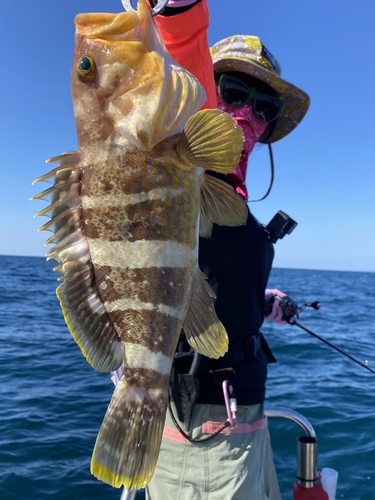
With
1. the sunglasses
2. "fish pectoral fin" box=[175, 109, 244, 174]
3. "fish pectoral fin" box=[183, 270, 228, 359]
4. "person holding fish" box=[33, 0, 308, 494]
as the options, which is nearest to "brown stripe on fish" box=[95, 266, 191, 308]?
"person holding fish" box=[33, 0, 308, 494]

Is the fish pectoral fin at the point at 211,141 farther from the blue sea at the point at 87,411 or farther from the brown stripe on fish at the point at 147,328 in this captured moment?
the blue sea at the point at 87,411

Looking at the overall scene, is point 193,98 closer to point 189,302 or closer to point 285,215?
point 189,302

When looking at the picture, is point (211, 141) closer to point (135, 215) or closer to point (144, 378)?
point (135, 215)

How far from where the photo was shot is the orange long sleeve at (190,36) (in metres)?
1.85

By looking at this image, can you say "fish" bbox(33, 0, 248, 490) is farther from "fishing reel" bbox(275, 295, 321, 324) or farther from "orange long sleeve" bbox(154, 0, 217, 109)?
"fishing reel" bbox(275, 295, 321, 324)

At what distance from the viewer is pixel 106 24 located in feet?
4.87

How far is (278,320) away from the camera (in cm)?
371

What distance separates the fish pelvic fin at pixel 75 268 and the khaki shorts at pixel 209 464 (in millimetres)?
1048

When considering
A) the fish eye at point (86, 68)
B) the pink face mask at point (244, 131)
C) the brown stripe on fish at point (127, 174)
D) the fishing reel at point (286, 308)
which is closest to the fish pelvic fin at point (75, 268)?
the brown stripe on fish at point (127, 174)

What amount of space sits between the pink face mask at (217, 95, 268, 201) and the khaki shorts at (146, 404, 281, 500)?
4.69 feet

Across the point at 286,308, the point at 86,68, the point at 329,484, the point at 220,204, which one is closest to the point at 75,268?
the point at 220,204

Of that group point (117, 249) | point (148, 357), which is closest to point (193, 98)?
point (117, 249)

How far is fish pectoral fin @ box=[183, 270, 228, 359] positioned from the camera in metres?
1.62

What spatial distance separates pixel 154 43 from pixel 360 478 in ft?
16.5
